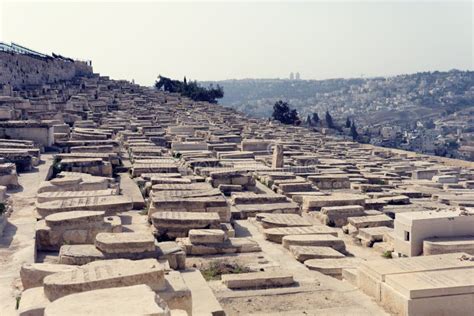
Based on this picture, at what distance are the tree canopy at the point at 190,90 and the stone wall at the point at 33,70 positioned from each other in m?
7.12

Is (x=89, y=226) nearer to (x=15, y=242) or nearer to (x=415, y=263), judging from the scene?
(x=15, y=242)

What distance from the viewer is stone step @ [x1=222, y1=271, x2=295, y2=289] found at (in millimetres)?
5906

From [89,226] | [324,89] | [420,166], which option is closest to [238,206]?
[89,226]

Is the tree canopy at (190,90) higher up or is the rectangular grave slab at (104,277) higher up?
the tree canopy at (190,90)

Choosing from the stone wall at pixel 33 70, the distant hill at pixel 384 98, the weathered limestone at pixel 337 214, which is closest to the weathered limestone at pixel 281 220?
the weathered limestone at pixel 337 214

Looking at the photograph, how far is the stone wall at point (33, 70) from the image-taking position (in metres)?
25.1

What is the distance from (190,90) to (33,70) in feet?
52.9

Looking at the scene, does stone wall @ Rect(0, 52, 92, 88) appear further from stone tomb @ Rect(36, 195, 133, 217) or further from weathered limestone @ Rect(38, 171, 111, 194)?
stone tomb @ Rect(36, 195, 133, 217)

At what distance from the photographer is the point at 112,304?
3598 millimetres

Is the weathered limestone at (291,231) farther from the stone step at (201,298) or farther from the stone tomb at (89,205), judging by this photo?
the stone step at (201,298)

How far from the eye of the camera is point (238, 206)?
9.28 metres

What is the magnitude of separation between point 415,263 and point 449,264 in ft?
1.08

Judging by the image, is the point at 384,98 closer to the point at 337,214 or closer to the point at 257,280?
the point at 337,214

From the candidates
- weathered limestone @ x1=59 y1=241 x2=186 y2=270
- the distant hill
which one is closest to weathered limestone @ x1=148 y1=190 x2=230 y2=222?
weathered limestone @ x1=59 y1=241 x2=186 y2=270
